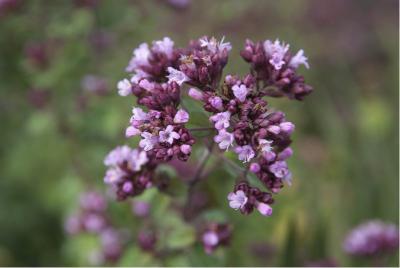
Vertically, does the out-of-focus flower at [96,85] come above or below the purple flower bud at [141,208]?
above

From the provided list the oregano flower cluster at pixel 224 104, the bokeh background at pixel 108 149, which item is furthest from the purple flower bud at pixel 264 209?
the bokeh background at pixel 108 149

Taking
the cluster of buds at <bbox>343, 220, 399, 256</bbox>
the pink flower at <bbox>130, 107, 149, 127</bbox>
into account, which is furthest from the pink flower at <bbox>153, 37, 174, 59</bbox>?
the cluster of buds at <bbox>343, 220, 399, 256</bbox>

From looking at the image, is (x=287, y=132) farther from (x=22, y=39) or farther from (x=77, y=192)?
(x=22, y=39)

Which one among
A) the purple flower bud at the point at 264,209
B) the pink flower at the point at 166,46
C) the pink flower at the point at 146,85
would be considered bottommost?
the purple flower bud at the point at 264,209

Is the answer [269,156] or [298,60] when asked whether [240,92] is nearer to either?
[269,156]

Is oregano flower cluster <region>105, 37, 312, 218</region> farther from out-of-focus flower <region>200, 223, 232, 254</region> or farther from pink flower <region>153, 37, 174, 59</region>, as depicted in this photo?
out-of-focus flower <region>200, 223, 232, 254</region>

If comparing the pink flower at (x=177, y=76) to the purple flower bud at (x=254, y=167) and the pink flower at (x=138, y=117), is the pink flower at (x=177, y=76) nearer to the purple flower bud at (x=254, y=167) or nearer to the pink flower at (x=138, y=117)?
the pink flower at (x=138, y=117)

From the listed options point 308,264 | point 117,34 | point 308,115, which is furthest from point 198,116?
point 308,115
